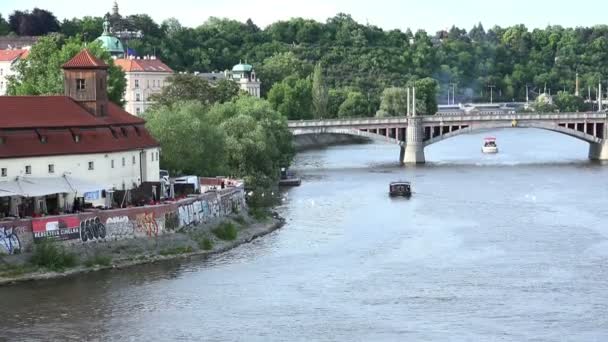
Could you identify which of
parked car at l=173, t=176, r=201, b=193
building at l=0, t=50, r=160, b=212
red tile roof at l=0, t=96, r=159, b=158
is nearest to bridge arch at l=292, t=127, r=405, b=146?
parked car at l=173, t=176, r=201, b=193

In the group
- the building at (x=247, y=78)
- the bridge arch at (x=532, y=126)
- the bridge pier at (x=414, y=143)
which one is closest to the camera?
the bridge pier at (x=414, y=143)

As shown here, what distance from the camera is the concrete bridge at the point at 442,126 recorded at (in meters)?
114

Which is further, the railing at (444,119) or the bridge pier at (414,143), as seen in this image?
the railing at (444,119)

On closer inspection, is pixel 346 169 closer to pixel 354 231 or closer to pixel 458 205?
pixel 458 205

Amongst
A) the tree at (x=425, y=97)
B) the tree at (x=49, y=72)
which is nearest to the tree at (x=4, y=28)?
the tree at (x=425, y=97)

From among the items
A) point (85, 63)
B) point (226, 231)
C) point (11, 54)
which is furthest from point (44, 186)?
point (11, 54)

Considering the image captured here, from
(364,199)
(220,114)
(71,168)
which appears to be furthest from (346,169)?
(71,168)

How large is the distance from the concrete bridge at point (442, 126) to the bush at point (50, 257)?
60614 mm

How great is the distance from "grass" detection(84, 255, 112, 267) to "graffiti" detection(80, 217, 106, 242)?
96cm

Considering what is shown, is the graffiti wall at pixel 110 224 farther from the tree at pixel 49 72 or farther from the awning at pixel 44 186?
the tree at pixel 49 72

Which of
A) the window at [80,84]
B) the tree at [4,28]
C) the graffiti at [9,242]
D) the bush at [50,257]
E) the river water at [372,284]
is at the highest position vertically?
the tree at [4,28]

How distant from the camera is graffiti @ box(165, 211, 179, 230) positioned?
58.5 metres

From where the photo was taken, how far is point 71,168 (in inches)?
2325

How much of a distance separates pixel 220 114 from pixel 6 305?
43781 mm
